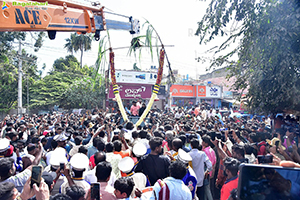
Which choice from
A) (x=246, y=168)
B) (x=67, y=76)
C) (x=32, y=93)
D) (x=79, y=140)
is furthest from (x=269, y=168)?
(x=67, y=76)

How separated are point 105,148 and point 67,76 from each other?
94.1 feet

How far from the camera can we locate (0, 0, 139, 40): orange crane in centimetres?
495

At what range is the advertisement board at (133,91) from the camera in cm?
2766

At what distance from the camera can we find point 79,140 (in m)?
5.05

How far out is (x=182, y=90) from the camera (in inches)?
1201

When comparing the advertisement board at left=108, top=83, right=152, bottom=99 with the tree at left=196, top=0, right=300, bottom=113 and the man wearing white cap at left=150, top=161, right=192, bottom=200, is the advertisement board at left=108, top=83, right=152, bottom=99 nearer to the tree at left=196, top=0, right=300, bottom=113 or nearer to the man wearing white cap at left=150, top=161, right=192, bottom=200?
the tree at left=196, top=0, right=300, bottom=113

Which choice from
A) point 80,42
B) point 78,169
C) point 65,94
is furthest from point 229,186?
point 80,42

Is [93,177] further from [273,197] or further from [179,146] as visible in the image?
[273,197]

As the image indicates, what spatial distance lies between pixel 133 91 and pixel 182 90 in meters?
6.75

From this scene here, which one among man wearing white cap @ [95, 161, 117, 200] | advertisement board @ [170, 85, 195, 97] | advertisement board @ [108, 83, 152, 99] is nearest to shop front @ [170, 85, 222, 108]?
advertisement board @ [170, 85, 195, 97]

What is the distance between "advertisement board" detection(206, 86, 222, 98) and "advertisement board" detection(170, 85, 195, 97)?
2386 millimetres

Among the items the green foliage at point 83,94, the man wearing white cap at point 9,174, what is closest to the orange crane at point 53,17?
the man wearing white cap at point 9,174

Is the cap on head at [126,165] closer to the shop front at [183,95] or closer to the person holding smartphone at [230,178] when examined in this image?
the person holding smartphone at [230,178]

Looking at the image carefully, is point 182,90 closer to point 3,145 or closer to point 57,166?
point 3,145
